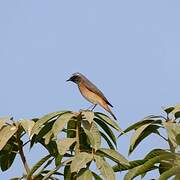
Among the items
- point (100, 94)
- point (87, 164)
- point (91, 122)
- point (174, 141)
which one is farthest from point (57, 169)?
point (100, 94)

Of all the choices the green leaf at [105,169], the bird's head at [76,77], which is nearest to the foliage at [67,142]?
the green leaf at [105,169]

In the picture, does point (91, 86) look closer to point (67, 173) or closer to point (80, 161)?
point (67, 173)

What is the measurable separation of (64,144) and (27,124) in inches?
12.3

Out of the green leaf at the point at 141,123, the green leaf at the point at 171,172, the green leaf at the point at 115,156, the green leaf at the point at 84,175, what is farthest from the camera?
the green leaf at the point at 141,123

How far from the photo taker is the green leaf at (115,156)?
340 cm

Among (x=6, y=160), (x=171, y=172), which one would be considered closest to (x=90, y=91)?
(x=6, y=160)

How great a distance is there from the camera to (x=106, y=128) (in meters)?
3.88

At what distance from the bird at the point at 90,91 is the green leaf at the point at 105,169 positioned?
12.9ft

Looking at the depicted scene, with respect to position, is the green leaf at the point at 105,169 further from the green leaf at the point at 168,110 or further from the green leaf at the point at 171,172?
the green leaf at the point at 168,110

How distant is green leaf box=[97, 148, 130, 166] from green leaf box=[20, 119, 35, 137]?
1.52ft

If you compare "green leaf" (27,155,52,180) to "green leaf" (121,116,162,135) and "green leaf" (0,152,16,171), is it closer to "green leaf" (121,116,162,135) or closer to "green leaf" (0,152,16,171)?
"green leaf" (0,152,16,171)

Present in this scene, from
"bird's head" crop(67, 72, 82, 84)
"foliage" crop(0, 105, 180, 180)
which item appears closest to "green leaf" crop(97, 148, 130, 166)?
"foliage" crop(0, 105, 180, 180)

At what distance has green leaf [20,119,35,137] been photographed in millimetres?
3605

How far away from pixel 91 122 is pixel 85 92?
400 cm
